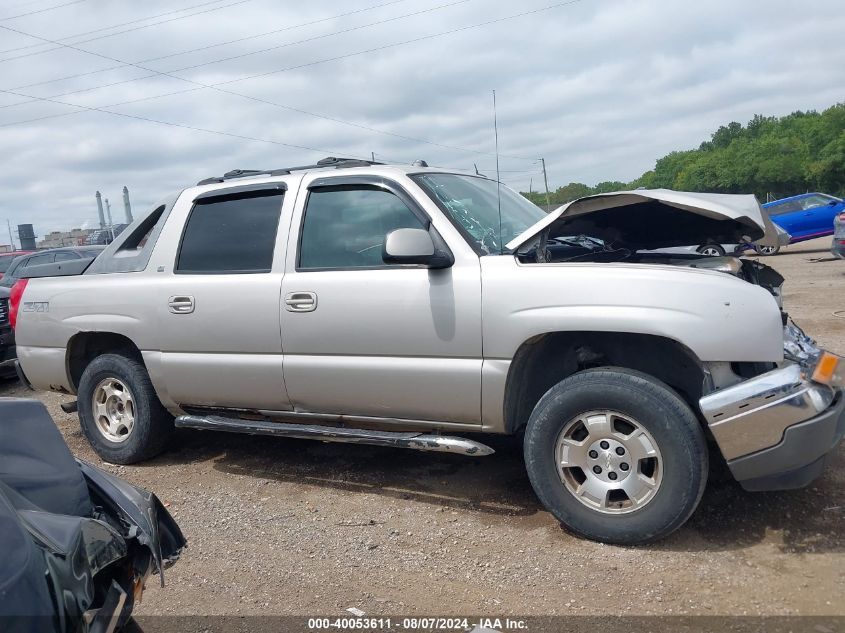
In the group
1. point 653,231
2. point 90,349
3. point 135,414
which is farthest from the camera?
point 90,349

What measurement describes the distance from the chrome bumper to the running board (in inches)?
45.5

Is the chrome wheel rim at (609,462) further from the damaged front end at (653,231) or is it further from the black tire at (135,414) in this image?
the black tire at (135,414)

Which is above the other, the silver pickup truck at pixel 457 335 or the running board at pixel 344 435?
the silver pickup truck at pixel 457 335

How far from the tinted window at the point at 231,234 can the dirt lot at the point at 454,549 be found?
147 cm

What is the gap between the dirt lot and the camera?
3129mm

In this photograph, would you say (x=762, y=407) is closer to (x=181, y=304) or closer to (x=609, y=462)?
(x=609, y=462)

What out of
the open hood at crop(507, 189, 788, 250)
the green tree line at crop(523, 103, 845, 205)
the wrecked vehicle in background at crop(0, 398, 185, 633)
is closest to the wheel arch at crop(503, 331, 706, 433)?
the open hood at crop(507, 189, 788, 250)

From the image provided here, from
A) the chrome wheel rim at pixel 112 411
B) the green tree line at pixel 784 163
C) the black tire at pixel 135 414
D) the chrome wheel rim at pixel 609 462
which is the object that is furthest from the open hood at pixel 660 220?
the green tree line at pixel 784 163

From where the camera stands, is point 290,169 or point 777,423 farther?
point 290,169

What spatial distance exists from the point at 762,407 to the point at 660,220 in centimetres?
167

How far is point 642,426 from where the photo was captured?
11.2 feet

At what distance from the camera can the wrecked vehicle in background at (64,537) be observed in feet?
5.93

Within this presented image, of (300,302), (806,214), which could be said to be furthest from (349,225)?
(806,214)

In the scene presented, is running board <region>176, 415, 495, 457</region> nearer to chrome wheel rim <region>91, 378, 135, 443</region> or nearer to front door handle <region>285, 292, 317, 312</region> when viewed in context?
chrome wheel rim <region>91, 378, 135, 443</region>
